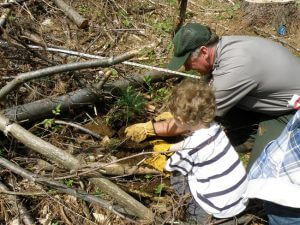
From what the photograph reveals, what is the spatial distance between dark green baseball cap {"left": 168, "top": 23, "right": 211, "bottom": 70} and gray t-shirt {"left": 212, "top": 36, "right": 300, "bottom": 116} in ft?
0.56

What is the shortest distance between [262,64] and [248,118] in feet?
2.97

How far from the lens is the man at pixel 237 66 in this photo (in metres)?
3.10

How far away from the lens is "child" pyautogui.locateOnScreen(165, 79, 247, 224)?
267cm

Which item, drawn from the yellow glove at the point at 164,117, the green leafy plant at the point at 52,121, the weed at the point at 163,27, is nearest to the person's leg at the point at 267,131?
the yellow glove at the point at 164,117

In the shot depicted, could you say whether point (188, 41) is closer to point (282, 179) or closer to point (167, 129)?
point (167, 129)

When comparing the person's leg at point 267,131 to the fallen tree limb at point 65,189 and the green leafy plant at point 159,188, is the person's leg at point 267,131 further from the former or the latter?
the fallen tree limb at point 65,189

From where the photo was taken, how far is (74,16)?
499cm

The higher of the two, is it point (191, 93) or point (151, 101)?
point (191, 93)

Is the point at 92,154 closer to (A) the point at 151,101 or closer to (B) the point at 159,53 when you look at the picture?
(A) the point at 151,101

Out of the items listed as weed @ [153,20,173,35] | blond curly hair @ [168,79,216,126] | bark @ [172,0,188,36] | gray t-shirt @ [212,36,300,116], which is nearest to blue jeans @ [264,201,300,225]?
blond curly hair @ [168,79,216,126]

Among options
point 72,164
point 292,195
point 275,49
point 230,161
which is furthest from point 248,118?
point 72,164

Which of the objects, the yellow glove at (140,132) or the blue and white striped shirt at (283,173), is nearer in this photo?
the blue and white striped shirt at (283,173)

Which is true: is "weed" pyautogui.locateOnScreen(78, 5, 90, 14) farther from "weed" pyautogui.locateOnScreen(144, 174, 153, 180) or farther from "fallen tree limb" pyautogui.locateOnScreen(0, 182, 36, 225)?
"fallen tree limb" pyautogui.locateOnScreen(0, 182, 36, 225)

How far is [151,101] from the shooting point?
4164 millimetres
